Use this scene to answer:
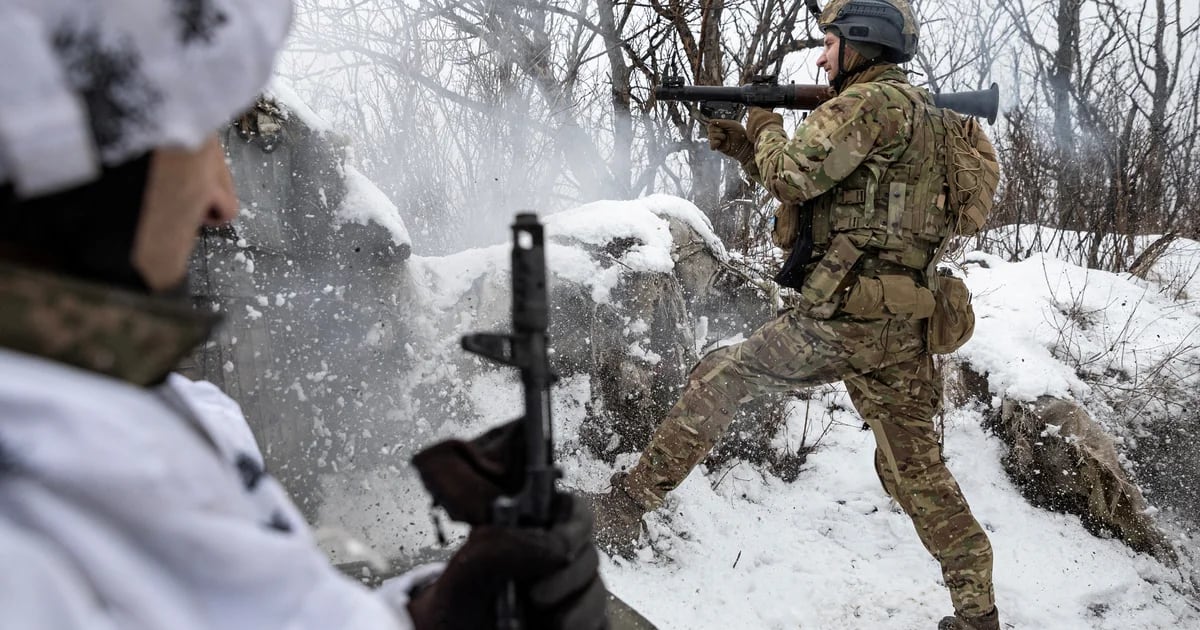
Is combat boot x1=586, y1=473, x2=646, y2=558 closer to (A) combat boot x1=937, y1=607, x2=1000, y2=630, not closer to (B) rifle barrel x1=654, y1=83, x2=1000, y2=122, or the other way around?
(A) combat boot x1=937, y1=607, x2=1000, y2=630

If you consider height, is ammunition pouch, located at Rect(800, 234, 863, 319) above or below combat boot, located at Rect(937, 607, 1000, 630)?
above

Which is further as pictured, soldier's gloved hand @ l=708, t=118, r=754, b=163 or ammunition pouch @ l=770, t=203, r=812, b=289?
soldier's gloved hand @ l=708, t=118, r=754, b=163

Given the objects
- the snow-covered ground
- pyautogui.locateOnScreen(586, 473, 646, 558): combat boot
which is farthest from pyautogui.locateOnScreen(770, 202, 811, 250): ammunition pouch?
→ pyautogui.locateOnScreen(586, 473, 646, 558): combat boot

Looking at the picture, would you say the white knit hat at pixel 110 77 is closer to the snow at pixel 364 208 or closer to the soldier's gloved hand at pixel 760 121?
Result: the snow at pixel 364 208

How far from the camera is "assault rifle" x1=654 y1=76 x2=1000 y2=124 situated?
296cm

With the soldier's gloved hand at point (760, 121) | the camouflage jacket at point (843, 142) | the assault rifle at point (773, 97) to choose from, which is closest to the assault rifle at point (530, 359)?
the camouflage jacket at point (843, 142)

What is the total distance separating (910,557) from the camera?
11.0 ft

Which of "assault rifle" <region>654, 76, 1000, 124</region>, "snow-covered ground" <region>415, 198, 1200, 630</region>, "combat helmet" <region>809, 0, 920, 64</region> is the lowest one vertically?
"snow-covered ground" <region>415, 198, 1200, 630</region>

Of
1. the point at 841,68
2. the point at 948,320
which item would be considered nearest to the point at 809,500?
the point at 948,320

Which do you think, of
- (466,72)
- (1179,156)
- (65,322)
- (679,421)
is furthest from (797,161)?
(1179,156)

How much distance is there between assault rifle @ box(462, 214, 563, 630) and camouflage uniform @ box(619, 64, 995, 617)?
6.24 ft

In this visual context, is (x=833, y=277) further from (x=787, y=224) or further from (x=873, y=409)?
(x=873, y=409)

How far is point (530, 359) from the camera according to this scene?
3.17 feet

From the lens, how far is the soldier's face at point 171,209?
633 mm
